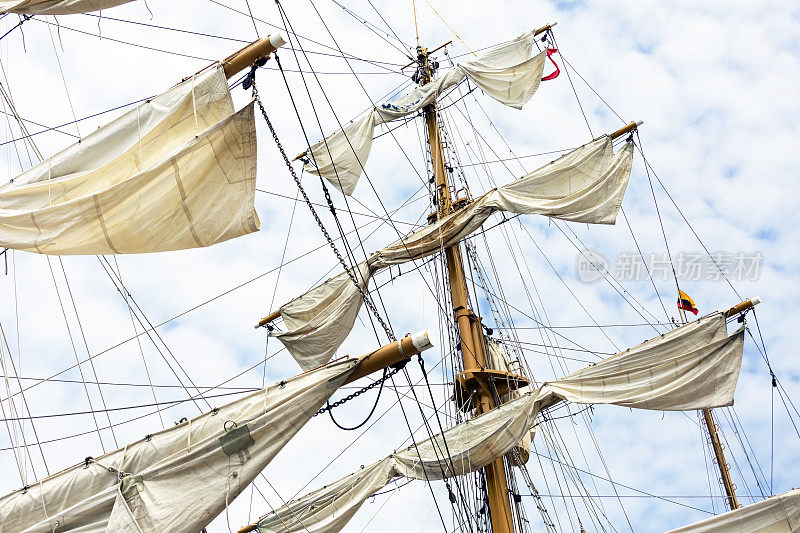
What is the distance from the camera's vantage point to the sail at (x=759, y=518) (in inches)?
478

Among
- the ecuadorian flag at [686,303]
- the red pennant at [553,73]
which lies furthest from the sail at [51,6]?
the ecuadorian flag at [686,303]

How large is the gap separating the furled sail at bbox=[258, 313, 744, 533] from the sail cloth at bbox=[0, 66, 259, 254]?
4682mm

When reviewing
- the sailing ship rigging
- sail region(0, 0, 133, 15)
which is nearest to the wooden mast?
the sailing ship rigging

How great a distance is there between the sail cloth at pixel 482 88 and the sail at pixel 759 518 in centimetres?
778

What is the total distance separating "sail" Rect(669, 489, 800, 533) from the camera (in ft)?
39.9

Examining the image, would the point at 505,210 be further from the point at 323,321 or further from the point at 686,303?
the point at 686,303

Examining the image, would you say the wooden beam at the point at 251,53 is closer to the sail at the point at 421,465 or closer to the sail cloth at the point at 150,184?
the sail cloth at the point at 150,184

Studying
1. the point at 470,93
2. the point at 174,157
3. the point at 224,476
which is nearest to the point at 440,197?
the point at 470,93

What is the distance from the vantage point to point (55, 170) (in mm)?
9617

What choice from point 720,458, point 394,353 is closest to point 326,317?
point 394,353

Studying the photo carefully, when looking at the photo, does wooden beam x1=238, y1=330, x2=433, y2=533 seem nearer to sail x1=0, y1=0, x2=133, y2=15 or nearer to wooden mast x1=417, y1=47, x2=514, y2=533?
wooden mast x1=417, y1=47, x2=514, y2=533

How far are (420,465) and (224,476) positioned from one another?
15.4 ft

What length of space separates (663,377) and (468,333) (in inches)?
118

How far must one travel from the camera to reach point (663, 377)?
1255cm
